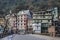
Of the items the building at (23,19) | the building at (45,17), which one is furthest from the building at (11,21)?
the building at (45,17)

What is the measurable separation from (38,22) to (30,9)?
8.8 inches

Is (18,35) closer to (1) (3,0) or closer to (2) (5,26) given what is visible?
(2) (5,26)

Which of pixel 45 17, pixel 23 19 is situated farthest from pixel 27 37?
pixel 45 17

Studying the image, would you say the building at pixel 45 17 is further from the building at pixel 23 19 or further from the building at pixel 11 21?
the building at pixel 11 21

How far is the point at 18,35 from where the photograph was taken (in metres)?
2.42

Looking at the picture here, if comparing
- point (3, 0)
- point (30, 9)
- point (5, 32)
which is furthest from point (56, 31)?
point (3, 0)

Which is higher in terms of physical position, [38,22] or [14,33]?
[38,22]

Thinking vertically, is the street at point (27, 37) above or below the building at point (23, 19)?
below

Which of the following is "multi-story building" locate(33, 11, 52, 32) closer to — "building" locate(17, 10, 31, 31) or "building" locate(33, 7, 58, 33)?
"building" locate(33, 7, 58, 33)

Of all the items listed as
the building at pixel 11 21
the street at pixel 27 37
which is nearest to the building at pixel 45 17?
the street at pixel 27 37

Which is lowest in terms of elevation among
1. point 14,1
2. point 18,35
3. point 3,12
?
point 18,35

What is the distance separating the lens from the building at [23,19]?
8.03ft

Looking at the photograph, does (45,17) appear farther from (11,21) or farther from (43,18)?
(11,21)

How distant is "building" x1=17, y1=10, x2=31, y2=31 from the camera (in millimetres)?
2448
